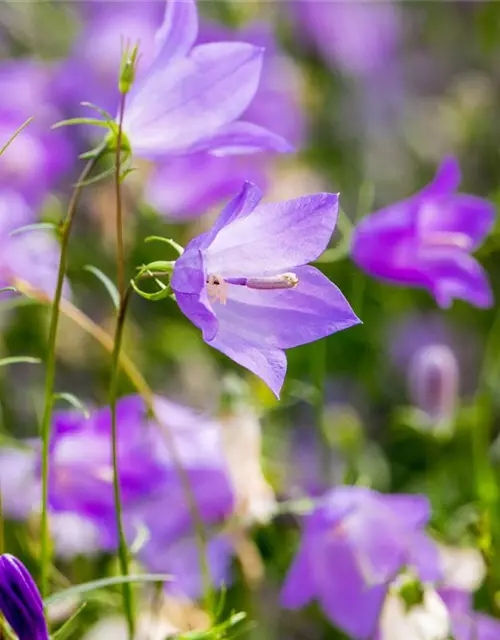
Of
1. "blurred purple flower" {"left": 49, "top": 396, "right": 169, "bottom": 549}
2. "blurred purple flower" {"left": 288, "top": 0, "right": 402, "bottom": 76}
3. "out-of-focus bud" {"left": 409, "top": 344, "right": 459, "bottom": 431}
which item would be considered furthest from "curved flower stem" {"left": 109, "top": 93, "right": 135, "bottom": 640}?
"blurred purple flower" {"left": 288, "top": 0, "right": 402, "bottom": 76}

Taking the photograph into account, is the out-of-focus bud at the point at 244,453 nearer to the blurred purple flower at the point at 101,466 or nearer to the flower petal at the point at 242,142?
the blurred purple flower at the point at 101,466

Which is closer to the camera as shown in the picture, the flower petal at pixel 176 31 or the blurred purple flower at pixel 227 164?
the flower petal at pixel 176 31

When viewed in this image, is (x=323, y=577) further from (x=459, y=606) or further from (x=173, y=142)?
(x=173, y=142)

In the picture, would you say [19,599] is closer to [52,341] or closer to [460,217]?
[52,341]

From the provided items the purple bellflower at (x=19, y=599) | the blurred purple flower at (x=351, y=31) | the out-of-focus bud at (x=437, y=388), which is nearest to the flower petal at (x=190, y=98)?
the purple bellflower at (x=19, y=599)

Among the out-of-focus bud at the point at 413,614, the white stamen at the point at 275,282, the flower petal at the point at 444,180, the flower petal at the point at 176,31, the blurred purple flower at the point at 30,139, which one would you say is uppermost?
the flower petal at the point at 176,31

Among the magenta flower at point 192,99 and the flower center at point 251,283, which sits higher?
the magenta flower at point 192,99
